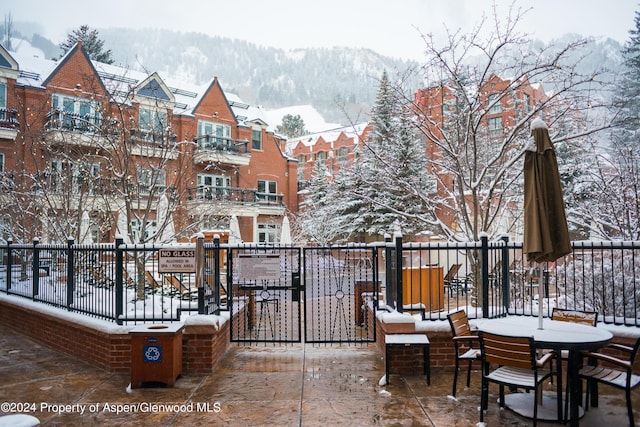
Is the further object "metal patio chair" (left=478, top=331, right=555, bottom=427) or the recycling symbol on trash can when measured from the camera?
the recycling symbol on trash can

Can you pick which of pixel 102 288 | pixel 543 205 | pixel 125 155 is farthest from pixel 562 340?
pixel 125 155

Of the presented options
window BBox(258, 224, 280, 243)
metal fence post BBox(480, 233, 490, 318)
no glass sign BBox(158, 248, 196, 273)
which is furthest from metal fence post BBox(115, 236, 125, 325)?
window BBox(258, 224, 280, 243)

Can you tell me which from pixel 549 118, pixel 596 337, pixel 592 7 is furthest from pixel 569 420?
pixel 592 7

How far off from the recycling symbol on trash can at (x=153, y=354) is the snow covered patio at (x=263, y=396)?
389mm

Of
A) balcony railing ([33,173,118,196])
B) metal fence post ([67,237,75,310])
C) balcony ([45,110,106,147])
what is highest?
balcony ([45,110,106,147])

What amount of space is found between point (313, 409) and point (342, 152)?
42983 millimetres

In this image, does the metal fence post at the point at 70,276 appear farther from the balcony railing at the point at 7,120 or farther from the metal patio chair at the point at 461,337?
the balcony railing at the point at 7,120

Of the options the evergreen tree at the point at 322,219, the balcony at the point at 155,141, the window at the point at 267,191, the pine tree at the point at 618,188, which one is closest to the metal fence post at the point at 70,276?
the balcony at the point at 155,141

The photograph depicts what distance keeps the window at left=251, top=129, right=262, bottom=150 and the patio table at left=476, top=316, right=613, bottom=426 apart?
28.9 m

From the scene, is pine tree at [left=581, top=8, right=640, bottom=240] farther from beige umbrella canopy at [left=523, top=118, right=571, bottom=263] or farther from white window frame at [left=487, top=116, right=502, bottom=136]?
beige umbrella canopy at [left=523, top=118, right=571, bottom=263]

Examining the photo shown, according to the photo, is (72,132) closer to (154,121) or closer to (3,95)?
(154,121)

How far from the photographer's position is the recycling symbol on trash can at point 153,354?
20.8 ft

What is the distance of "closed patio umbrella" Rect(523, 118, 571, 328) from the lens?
214 inches

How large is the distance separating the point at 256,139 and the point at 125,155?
908 inches
